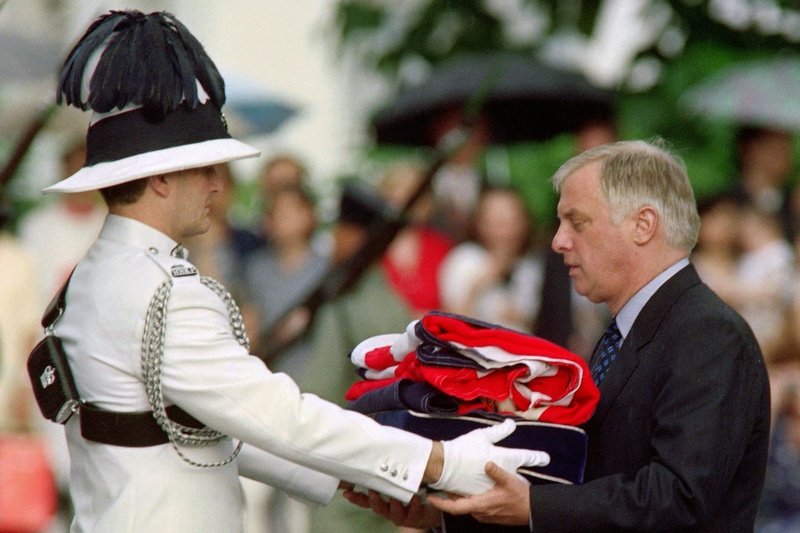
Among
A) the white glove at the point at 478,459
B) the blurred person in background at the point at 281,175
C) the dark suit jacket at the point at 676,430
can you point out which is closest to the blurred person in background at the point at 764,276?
the blurred person in background at the point at 281,175

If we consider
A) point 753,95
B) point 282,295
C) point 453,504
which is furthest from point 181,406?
point 753,95

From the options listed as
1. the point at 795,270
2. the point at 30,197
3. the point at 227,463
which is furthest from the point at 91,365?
the point at 30,197

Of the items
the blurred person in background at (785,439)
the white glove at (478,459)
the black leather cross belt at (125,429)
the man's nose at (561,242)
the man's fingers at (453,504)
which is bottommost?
the blurred person in background at (785,439)

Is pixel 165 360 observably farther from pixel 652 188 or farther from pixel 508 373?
pixel 652 188

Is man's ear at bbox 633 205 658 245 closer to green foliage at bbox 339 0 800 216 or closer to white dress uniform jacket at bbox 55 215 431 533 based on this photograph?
white dress uniform jacket at bbox 55 215 431 533

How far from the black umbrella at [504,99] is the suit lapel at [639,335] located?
4894 millimetres

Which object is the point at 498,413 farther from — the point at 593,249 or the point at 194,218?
the point at 194,218

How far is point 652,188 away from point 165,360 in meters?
1.32

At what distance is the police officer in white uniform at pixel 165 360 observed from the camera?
3371mm

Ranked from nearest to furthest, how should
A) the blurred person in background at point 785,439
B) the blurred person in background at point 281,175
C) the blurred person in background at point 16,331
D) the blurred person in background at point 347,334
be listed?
the blurred person in background at point 347,334 → the blurred person in background at point 785,439 → the blurred person in background at point 16,331 → the blurred person in background at point 281,175

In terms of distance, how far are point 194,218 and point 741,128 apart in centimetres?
520

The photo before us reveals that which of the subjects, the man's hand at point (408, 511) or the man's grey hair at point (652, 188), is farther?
the man's hand at point (408, 511)

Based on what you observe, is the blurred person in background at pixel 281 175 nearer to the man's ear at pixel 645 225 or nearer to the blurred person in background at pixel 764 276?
the blurred person in background at pixel 764 276

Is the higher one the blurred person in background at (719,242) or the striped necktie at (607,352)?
the striped necktie at (607,352)
